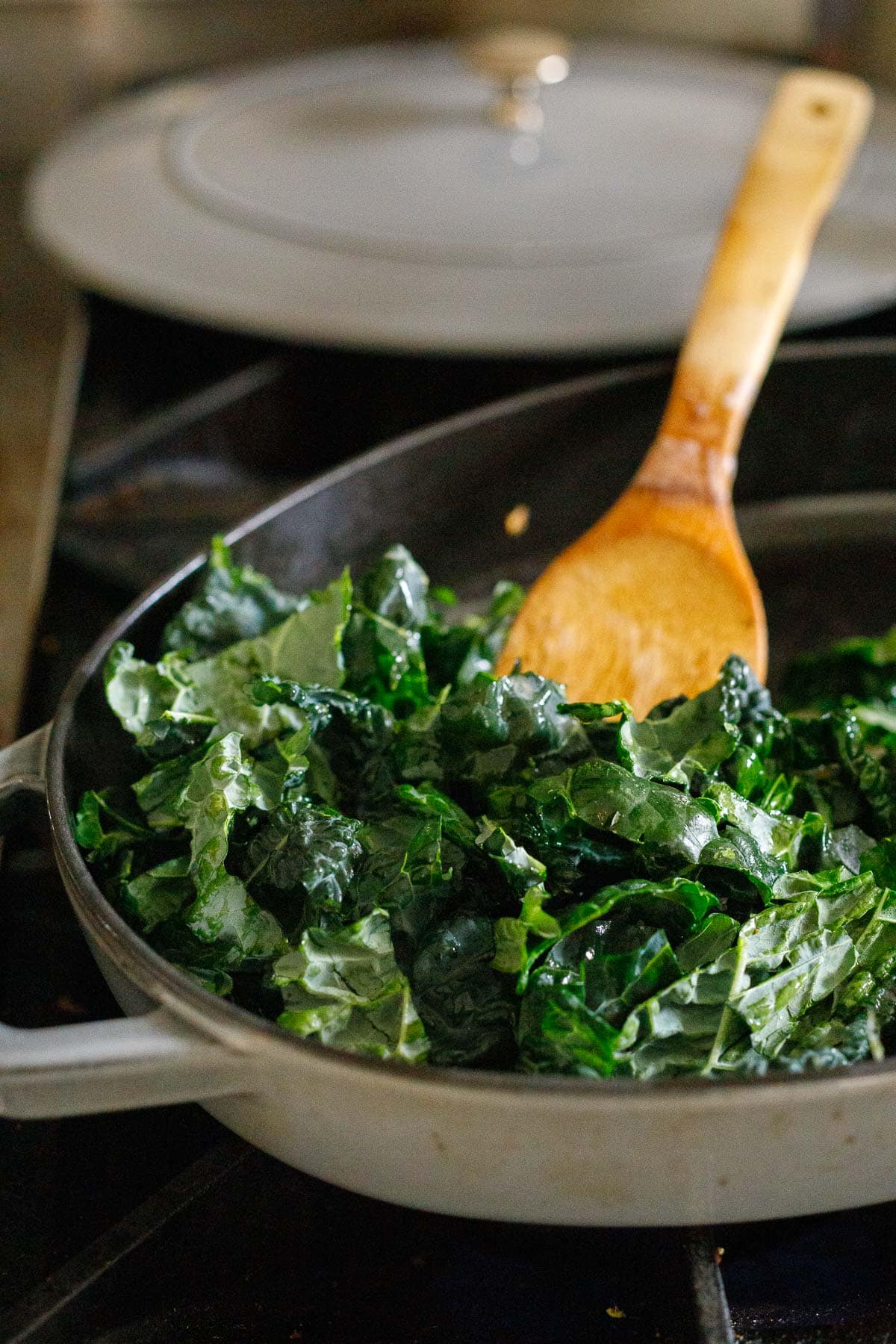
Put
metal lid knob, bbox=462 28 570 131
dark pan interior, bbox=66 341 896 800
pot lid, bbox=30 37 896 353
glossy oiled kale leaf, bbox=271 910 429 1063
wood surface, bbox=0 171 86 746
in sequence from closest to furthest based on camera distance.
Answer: glossy oiled kale leaf, bbox=271 910 429 1063 → dark pan interior, bbox=66 341 896 800 → wood surface, bbox=0 171 86 746 → pot lid, bbox=30 37 896 353 → metal lid knob, bbox=462 28 570 131

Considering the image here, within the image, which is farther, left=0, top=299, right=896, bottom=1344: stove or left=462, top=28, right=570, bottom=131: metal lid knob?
left=462, top=28, right=570, bottom=131: metal lid knob

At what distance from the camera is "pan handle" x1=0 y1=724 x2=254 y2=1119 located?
516 mm

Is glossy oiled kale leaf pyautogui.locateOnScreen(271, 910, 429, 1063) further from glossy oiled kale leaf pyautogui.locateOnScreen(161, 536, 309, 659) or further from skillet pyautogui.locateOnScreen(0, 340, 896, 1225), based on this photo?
glossy oiled kale leaf pyautogui.locateOnScreen(161, 536, 309, 659)

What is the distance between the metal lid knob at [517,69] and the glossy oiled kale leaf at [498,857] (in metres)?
1.07

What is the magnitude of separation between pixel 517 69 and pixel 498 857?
1311 millimetres

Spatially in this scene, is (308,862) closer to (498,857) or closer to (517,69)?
(498,857)

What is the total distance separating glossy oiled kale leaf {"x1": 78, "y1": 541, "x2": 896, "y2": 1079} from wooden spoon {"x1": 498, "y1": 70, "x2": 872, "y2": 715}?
116 millimetres

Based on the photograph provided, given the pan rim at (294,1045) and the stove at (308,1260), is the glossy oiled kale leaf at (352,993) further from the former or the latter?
the stove at (308,1260)

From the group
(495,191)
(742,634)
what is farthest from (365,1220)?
(495,191)

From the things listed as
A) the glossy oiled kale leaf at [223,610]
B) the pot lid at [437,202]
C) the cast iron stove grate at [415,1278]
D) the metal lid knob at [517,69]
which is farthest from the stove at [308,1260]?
the metal lid knob at [517,69]

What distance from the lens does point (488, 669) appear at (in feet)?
2.88

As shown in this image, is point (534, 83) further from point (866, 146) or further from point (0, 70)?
point (0, 70)

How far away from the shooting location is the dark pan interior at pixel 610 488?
40.6 inches

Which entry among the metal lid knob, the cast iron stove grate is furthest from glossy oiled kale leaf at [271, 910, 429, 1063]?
the metal lid knob
